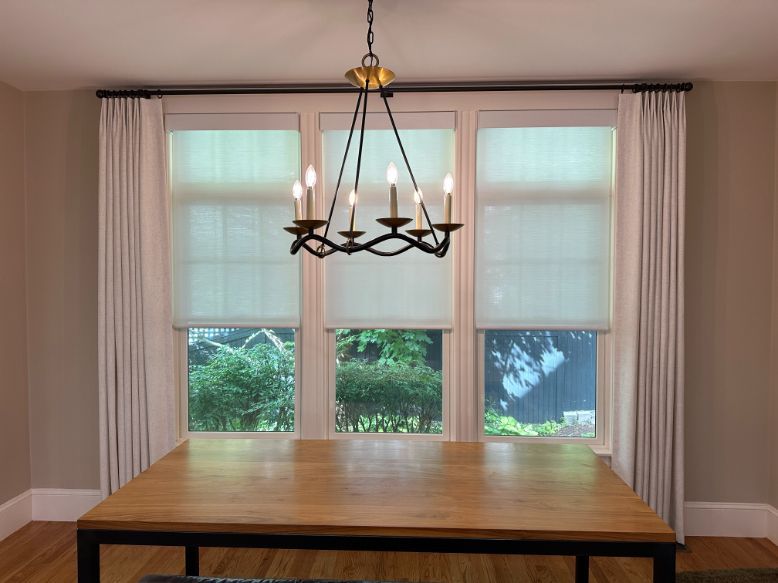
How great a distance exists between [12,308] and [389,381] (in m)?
2.29

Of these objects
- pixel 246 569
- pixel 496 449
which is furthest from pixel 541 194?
pixel 246 569

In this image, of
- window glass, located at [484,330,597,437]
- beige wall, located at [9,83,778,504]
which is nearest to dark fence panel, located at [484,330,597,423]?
window glass, located at [484,330,597,437]

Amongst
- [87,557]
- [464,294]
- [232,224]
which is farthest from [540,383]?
[87,557]

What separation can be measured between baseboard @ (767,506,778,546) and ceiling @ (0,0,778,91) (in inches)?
96.8

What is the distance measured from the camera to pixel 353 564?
2830 mm

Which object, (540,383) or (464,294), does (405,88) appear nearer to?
(464,294)

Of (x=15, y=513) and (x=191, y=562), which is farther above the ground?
(x=191, y=562)

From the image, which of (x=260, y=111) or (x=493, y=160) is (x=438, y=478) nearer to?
(x=493, y=160)

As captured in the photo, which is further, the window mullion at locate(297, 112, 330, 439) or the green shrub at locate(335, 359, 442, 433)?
the green shrub at locate(335, 359, 442, 433)

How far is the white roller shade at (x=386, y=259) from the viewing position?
10.5 feet

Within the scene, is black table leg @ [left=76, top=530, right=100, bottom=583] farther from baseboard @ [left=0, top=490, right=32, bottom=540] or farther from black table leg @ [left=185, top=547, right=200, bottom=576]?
baseboard @ [left=0, top=490, right=32, bottom=540]

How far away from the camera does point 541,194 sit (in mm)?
3174

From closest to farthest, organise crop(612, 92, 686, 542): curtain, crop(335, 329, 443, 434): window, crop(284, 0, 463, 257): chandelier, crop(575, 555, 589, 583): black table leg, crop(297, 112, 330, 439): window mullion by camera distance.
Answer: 1. crop(284, 0, 463, 257): chandelier
2. crop(575, 555, 589, 583): black table leg
3. crop(612, 92, 686, 542): curtain
4. crop(297, 112, 330, 439): window mullion
5. crop(335, 329, 443, 434): window

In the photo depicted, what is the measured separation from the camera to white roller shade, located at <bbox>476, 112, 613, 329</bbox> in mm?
3174
